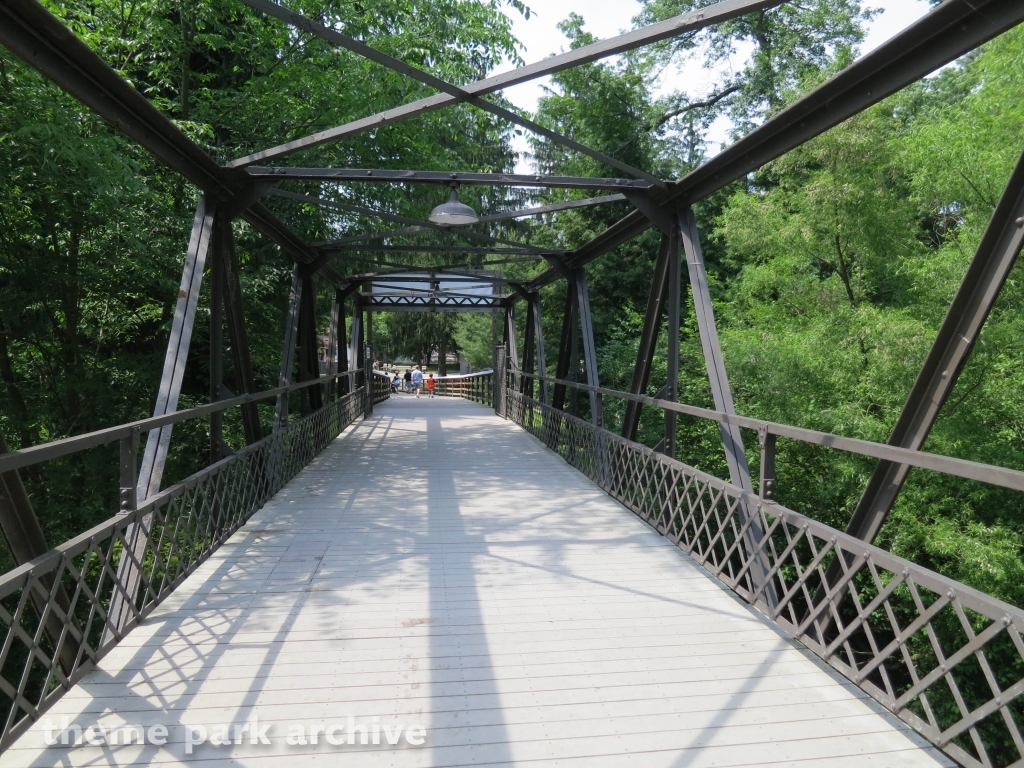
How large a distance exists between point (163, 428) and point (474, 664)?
102 inches

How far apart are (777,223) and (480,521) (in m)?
8.45

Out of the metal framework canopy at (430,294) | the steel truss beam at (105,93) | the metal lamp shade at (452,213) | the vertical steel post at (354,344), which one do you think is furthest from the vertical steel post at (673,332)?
the vertical steel post at (354,344)

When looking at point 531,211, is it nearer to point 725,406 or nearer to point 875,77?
point 725,406

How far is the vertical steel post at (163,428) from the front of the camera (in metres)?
3.44

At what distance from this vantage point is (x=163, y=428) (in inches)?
170

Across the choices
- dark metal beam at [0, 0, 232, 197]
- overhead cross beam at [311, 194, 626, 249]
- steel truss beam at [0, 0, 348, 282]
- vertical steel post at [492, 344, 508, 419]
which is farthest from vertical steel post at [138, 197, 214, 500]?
vertical steel post at [492, 344, 508, 419]

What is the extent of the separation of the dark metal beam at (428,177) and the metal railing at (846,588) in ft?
6.09

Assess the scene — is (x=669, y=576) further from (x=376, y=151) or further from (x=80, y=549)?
(x=376, y=151)

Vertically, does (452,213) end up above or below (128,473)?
above

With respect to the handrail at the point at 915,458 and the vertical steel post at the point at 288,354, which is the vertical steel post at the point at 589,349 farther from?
the handrail at the point at 915,458

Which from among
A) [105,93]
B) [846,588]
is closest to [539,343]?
[105,93]

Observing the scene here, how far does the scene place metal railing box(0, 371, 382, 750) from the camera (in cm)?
246

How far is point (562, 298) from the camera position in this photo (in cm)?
1883

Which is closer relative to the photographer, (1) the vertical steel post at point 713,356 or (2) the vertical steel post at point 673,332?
(1) the vertical steel post at point 713,356
